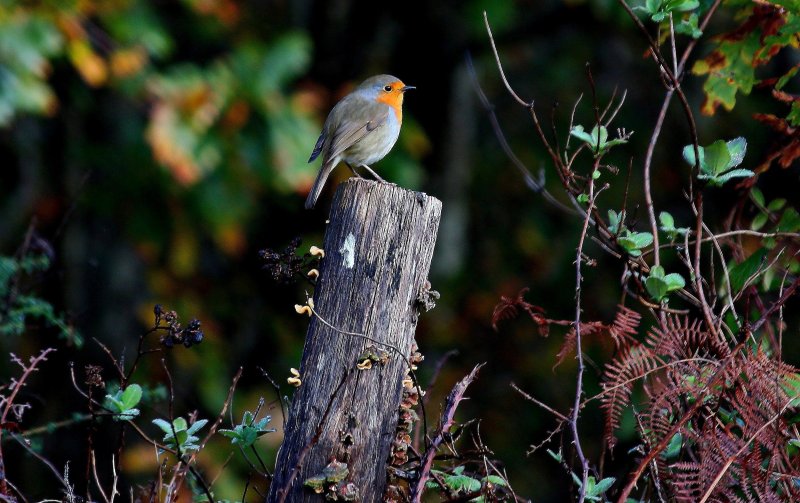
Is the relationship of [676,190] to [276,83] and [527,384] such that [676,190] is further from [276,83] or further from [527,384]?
[276,83]

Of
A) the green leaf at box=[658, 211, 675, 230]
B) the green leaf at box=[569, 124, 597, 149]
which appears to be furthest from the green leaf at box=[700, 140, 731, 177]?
the green leaf at box=[569, 124, 597, 149]

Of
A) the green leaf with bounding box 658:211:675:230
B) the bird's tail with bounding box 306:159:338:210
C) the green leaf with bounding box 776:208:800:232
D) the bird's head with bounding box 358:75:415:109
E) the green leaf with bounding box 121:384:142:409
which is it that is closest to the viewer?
the green leaf with bounding box 121:384:142:409

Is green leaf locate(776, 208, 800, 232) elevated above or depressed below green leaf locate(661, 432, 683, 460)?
above

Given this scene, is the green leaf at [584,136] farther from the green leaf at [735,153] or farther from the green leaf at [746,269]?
the green leaf at [746,269]

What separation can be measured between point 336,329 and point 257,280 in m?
6.94

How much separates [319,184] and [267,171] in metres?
2.36

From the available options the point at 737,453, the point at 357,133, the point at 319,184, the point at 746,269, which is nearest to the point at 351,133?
the point at 357,133

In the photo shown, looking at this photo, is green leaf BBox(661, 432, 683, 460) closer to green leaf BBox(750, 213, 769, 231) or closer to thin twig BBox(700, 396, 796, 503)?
thin twig BBox(700, 396, 796, 503)

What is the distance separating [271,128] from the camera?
6.20 meters

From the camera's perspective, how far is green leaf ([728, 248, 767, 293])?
2.51 meters

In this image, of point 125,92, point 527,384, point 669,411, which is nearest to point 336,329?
point 669,411

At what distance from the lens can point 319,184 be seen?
4.12 meters

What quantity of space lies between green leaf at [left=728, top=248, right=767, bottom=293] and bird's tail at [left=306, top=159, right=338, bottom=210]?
1812 millimetres

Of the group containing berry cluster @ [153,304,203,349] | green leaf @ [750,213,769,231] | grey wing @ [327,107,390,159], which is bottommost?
berry cluster @ [153,304,203,349]
